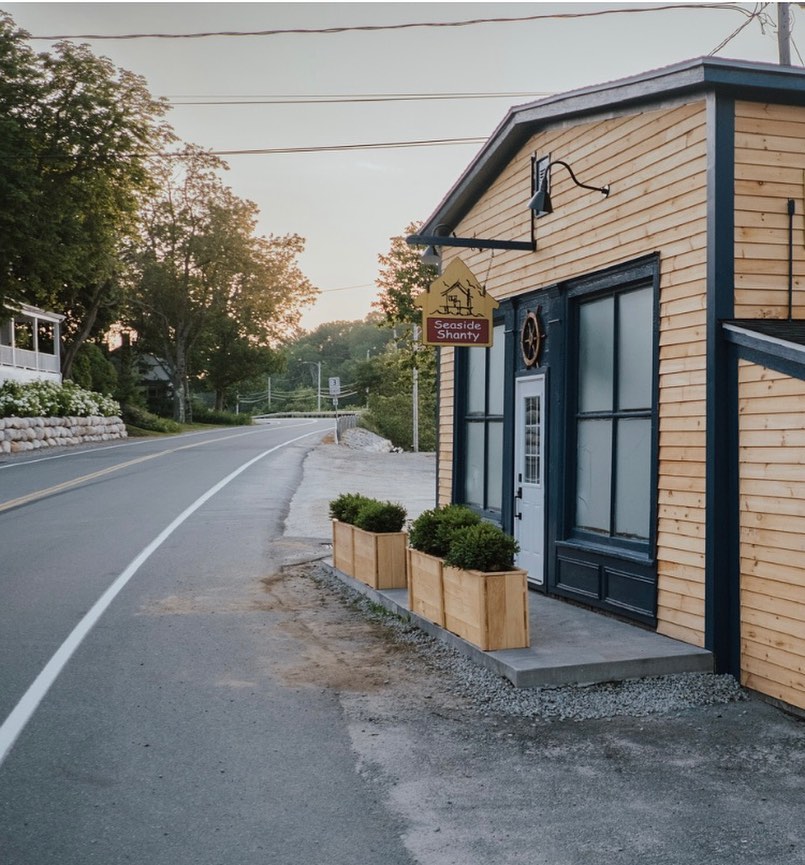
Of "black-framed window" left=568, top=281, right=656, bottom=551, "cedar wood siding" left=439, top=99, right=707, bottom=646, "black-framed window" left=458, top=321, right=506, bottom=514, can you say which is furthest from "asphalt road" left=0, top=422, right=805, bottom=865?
"black-framed window" left=458, top=321, right=506, bottom=514

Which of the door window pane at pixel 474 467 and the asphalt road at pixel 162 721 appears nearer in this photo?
the asphalt road at pixel 162 721

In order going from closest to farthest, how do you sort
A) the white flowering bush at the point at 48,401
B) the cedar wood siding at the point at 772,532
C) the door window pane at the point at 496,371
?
the cedar wood siding at the point at 772,532
the door window pane at the point at 496,371
the white flowering bush at the point at 48,401

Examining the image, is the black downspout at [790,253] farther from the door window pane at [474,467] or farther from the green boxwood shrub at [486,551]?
the door window pane at [474,467]

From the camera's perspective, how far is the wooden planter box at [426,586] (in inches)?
319

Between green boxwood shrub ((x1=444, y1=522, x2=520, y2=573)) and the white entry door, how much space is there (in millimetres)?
2380

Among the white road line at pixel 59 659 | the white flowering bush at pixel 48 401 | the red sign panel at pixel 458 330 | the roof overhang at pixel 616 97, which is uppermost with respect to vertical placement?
the roof overhang at pixel 616 97

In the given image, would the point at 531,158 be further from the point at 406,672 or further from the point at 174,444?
the point at 174,444

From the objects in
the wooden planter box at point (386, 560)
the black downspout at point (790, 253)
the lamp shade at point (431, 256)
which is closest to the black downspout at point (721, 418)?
the black downspout at point (790, 253)

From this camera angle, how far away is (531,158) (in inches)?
404

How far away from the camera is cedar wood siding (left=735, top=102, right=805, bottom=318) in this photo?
7.12m

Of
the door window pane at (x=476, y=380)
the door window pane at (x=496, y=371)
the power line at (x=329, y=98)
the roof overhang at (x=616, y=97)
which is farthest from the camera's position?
the power line at (x=329, y=98)

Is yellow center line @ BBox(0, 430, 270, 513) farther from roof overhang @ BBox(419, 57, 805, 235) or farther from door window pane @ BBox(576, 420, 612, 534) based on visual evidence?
door window pane @ BBox(576, 420, 612, 534)

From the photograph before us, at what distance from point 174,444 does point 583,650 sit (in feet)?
96.8

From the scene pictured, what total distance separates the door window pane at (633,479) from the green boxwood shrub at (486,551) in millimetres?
1343
